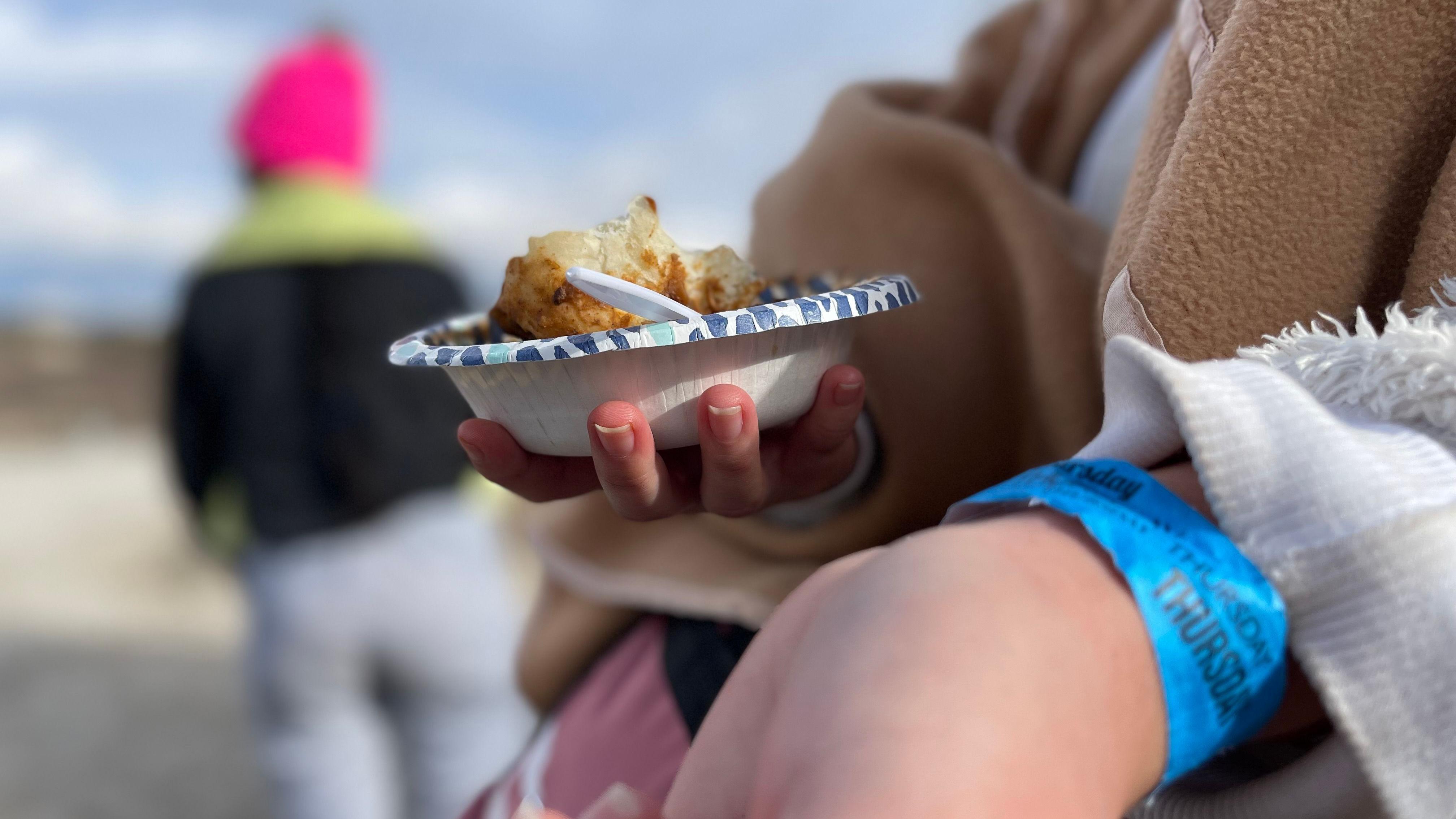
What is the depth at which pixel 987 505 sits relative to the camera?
39 centimetres

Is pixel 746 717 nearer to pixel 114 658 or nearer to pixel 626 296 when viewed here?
pixel 626 296

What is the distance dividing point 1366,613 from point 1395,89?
0.24 metres

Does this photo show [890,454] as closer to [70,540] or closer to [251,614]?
[251,614]

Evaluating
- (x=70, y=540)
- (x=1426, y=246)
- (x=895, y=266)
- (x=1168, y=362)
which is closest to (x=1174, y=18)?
(x=895, y=266)

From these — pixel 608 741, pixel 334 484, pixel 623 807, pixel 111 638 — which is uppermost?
pixel 623 807

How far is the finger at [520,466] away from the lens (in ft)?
1.85

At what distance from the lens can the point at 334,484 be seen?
5.61 ft

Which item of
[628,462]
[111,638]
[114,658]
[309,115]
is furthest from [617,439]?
[111,638]

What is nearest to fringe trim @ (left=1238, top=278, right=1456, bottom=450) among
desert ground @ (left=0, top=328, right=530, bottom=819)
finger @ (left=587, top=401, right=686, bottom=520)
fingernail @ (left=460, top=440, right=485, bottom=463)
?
finger @ (left=587, top=401, right=686, bottom=520)

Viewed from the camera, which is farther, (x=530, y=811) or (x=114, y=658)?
(x=114, y=658)

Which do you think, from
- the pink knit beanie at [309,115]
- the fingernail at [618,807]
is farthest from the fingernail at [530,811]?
the pink knit beanie at [309,115]

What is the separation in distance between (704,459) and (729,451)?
0.02m

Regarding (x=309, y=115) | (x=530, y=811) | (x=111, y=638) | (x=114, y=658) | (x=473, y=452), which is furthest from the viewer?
(x=111, y=638)

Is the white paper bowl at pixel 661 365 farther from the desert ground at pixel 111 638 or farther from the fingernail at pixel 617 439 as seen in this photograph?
the desert ground at pixel 111 638
